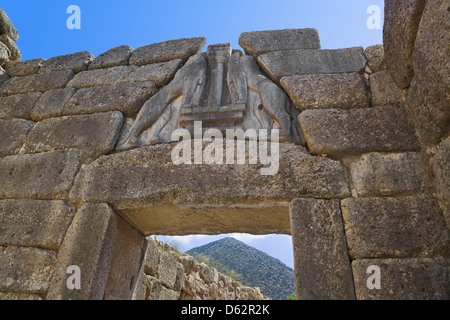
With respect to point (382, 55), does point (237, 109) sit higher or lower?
lower

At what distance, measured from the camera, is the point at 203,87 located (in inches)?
129

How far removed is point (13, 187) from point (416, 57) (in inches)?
135

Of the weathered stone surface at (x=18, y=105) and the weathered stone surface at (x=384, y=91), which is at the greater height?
the weathered stone surface at (x=18, y=105)

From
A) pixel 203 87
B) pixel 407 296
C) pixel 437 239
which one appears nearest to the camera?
pixel 407 296

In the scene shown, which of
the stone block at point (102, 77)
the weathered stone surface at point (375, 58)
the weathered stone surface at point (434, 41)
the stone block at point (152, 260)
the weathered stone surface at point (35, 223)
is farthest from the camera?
the stone block at point (152, 260)

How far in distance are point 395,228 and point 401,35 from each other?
139cm

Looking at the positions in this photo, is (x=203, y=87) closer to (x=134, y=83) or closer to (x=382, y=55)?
(x=134, y=83)

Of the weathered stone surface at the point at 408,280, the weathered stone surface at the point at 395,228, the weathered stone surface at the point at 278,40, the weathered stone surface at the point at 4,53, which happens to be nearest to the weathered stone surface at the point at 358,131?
the weathered stone surface at the point at 395,228

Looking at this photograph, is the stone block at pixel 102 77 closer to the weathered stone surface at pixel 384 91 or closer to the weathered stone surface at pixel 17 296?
the weathered stone surface at pixel 17 296

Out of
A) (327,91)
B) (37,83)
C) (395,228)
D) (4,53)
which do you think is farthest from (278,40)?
(4,53)

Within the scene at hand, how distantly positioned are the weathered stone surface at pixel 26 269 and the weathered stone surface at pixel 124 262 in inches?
17.8


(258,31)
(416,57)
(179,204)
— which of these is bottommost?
(179,204)

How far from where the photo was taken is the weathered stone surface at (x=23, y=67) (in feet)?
13.4
